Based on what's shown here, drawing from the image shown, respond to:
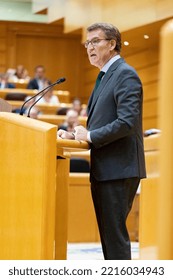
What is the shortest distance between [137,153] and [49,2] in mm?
13670

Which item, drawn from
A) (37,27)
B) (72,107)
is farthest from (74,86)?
(72,107)

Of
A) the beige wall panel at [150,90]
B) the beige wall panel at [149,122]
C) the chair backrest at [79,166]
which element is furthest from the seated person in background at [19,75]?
the chair backrest at [79,166]

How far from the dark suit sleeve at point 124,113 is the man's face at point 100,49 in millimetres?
186

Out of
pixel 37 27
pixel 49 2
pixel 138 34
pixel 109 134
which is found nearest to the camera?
pixel 109 134

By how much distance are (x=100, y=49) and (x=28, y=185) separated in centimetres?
76

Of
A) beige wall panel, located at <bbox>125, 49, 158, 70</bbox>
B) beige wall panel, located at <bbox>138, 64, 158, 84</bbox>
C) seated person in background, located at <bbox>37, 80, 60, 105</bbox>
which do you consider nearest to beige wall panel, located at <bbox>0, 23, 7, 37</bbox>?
beige wall panel, located at <bbox>125, 49, 158, 70</bbox>

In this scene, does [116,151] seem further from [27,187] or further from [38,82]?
[38,82]

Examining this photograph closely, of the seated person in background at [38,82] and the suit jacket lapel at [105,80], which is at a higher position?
the seated person in background at [38,82]

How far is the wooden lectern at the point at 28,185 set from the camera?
10.2 ft

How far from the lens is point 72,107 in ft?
43.5

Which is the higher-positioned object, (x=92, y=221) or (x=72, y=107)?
(x=72, y=107)

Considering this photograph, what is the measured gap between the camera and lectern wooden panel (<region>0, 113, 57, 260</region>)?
311cm

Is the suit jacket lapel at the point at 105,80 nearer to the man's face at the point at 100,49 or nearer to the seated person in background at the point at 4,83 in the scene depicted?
the man's face at the point at 100,49
